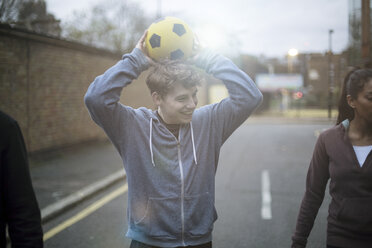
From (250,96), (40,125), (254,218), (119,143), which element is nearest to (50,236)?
(254,218)

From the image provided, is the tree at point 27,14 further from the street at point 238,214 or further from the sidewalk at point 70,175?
the street at point 238,214

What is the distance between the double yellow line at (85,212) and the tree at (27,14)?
18.7 feet

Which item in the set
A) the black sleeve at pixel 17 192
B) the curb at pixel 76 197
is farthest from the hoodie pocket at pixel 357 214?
the curb at pixel 76 197

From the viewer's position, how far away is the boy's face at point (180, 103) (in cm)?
214

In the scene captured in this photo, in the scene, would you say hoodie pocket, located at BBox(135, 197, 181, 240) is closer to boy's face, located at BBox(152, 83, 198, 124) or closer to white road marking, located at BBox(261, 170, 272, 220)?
boy's face, located at BBox(152, 83, 198, 124)

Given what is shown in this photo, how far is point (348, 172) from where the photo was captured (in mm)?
2232

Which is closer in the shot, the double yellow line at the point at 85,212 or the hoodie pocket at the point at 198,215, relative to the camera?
the hoodie pocket at the point at 198,215

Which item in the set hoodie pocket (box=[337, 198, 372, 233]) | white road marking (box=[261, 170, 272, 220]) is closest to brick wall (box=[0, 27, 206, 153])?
white road marking (box=[261, 170, 272, 220])

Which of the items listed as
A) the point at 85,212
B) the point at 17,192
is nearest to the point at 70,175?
the point at 85,212

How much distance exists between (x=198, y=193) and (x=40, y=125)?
9846 mm

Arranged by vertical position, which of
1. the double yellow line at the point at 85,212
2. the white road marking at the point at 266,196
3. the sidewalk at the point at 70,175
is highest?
the sidewalk at the point at 70,175

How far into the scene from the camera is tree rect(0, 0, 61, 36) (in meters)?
11.9

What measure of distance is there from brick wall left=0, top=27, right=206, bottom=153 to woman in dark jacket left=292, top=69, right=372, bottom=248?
8872 millimetres

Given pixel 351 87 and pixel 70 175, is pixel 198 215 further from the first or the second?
pixel 70 175
